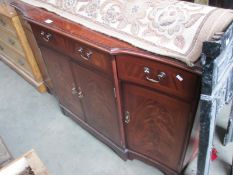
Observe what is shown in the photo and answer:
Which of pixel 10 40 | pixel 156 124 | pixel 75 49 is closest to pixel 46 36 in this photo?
pixel 75 49

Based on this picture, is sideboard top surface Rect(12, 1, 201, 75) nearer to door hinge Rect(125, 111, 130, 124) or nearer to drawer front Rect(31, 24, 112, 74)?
drawer front Rect(31, 24, 112, 74)

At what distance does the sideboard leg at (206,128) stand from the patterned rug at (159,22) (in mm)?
158

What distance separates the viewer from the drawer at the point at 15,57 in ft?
7.08

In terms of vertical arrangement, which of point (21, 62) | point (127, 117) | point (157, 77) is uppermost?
point (157, 77)

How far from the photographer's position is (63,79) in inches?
61.9

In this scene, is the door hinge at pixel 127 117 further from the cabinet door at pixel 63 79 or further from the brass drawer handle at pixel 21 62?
the brass drawer handle at pixel 21 62

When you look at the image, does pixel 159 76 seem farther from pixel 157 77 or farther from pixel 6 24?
pixel 6 24

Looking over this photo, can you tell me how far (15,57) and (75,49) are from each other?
4.02 ft

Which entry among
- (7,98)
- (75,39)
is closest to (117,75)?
(75,39)

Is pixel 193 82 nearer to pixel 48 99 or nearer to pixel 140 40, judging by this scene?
pixel 140 40

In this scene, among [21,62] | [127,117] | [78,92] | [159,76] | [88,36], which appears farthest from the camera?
[21,62]

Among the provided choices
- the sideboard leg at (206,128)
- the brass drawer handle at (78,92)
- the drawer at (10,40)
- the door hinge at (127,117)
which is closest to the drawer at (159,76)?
the sideboard leg at (206,128)

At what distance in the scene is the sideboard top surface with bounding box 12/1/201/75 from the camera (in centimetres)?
95

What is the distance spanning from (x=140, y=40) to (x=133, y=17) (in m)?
0.12
